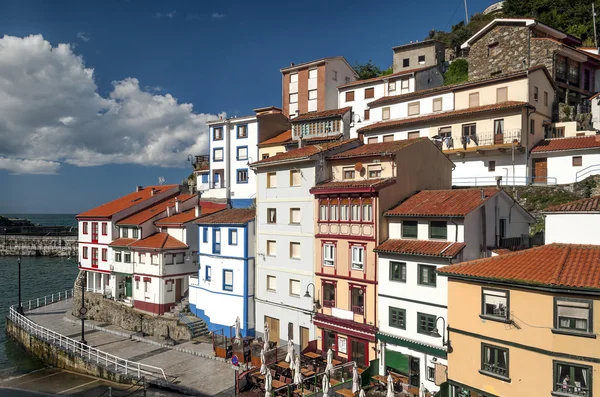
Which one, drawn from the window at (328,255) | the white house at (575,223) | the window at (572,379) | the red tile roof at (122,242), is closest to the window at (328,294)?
the window at (328,255)

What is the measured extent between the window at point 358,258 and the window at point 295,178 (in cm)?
643

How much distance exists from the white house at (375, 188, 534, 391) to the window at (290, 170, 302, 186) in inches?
287

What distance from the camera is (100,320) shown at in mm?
40906

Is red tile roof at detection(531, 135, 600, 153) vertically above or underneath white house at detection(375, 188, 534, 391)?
above

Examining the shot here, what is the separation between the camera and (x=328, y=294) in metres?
27.9

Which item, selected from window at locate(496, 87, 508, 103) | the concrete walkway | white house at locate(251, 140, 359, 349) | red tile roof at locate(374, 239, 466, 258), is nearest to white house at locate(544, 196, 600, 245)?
red tile roof at locate(374, 239, 466, 258)

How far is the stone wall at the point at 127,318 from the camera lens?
34344 mm

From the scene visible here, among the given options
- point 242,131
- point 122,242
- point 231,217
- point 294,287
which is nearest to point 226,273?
point 231,217

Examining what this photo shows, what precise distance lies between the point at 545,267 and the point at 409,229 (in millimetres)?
7975

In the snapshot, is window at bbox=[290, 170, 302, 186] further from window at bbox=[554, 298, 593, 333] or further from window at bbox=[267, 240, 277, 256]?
window at bbox=[554, 298, 593, 333]

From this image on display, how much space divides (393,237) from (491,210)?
538 centimetres

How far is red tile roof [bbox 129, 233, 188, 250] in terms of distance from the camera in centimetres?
3841

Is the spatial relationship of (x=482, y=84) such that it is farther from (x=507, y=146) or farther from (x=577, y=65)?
(x=577, y=65)

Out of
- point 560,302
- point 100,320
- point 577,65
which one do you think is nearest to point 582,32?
point 577,65
